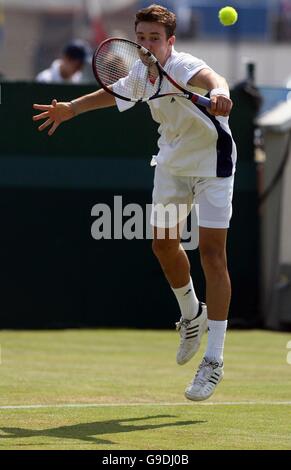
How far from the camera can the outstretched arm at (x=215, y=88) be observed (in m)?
5.81

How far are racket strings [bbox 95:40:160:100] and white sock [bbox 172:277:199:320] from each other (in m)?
1.29

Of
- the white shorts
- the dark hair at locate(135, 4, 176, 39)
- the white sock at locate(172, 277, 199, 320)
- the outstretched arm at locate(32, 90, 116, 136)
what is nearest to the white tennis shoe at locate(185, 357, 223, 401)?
the white sock at locate(172, 277, 199, 320)

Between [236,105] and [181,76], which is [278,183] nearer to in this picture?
[236,105]

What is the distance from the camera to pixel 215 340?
6.38m

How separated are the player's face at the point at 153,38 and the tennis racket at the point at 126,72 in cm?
7

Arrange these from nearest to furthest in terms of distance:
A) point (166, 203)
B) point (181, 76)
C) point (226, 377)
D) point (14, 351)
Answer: point (181, 76) < point (166, 203) < point (226, 377) < point (14, 351)

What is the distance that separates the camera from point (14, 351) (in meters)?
8.90

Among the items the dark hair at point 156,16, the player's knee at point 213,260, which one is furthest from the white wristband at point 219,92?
the player's knee at point 213,260

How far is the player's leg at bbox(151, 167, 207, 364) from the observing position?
670 centimetres

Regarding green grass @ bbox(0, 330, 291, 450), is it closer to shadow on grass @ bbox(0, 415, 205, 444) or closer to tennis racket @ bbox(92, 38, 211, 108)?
shadow on grass @ bbox(0, 415, 205, 444)

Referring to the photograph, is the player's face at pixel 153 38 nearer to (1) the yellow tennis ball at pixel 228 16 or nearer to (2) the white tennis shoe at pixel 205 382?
(1) the yellow tennis ball at pixel 228 16

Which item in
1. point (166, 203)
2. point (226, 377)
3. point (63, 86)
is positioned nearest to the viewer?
point (166, 203)

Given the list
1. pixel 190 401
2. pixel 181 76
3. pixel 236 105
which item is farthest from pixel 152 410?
pixel 236 105
